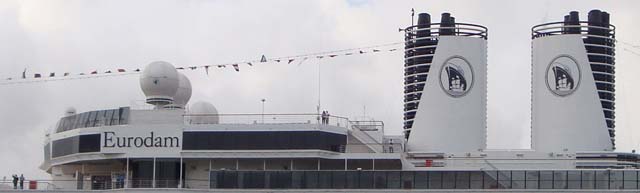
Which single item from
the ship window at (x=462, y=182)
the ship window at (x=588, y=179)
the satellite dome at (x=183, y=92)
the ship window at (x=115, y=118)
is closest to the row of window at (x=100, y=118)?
the ship window at (x=115, y=118)

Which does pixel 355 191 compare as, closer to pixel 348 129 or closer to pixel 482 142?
pixel 348 129

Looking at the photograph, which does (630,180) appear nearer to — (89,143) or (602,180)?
(602,180)

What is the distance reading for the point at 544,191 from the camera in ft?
353

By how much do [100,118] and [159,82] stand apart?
3.96 meters

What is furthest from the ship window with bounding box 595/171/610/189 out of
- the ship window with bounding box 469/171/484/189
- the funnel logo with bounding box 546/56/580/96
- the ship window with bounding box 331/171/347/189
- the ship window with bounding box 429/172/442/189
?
the ship window with bounding box 331/171/347/189

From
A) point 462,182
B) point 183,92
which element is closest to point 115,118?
point 183,92

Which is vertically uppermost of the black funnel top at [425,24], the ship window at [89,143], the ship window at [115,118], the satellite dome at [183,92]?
the black funnel top at [425,24]

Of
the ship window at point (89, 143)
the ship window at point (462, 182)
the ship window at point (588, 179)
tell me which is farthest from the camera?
the ship window at point (89, 143)

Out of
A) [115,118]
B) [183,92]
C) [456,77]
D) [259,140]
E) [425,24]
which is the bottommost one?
[259,140]

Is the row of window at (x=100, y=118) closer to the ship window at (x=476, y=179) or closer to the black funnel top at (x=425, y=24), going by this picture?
the black funnel top at (x=425, y=24)

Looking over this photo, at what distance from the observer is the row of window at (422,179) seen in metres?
108

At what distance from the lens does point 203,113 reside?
4678 inches

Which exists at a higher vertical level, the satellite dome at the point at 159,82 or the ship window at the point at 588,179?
the satellite dome at the point at 159,82

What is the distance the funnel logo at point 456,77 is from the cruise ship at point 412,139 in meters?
0.06
